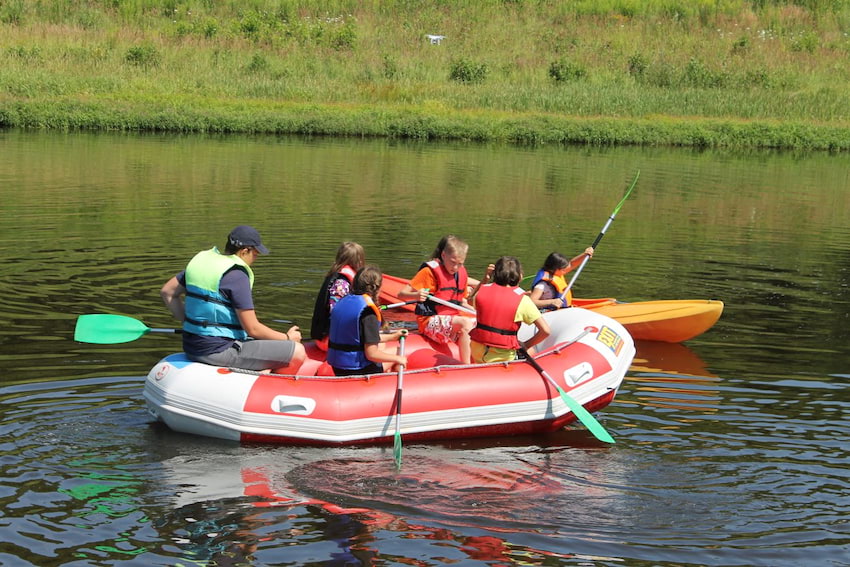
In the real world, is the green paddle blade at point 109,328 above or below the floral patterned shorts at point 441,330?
above

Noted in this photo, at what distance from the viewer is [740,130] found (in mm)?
30125

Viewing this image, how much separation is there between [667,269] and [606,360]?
233 inches

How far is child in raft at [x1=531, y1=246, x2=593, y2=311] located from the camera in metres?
9.23

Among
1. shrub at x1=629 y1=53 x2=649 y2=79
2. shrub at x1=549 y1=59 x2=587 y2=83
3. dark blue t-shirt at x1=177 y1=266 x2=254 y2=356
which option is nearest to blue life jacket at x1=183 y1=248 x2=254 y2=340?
dark blue t-shirt at x1=177 y1=266 x2=254 y2=356

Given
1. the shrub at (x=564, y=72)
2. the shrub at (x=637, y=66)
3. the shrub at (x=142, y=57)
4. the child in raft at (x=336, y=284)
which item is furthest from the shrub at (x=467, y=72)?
the child in raft at (x=336, y=284)

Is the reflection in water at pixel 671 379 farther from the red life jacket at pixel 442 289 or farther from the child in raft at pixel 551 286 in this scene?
the red life jacket at pixel 442 289

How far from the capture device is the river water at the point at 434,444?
5.37 metres

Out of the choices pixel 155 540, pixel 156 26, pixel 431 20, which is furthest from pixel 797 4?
pixel 155 540

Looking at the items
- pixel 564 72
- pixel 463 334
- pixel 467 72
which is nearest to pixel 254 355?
pixel 463 334

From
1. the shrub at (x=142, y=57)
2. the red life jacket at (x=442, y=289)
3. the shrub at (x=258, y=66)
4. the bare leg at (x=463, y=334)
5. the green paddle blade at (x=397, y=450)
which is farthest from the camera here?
the shrub at (x=258, y=66)

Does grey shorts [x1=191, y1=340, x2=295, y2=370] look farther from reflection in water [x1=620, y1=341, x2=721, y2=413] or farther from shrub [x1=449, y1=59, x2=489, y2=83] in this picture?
shrub [x1=449, y1=59, x2=489, y2=83]

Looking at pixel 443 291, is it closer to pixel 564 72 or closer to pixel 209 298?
pixel 209 298

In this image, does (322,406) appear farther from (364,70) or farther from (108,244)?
(364,70)

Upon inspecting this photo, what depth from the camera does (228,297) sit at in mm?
6559
